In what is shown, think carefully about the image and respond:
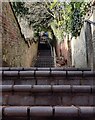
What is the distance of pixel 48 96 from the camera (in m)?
2.44

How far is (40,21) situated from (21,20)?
1.56 meters

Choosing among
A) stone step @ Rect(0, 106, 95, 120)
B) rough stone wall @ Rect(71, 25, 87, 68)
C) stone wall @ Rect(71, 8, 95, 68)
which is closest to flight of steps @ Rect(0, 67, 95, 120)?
stone step @ Rect(0, 106, 95, 120)

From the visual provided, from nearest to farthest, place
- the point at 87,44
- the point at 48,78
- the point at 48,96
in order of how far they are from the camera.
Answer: the point at 48,96, the point at 48,78, the point at 87,44

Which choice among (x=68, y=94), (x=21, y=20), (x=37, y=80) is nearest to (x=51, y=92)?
(x=68, y=94)

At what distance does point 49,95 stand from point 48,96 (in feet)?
0.05

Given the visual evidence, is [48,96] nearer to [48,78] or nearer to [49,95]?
[49,95]

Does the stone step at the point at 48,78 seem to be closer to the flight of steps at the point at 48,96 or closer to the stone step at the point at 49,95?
A: the flight of steps at the point at 48,96

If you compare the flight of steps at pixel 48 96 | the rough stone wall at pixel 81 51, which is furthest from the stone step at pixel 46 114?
the rough stone wall at pixel 81 51

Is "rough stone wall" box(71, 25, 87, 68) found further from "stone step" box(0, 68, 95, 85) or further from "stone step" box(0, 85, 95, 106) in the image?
"stone step" box(0, 85, 95, 106)

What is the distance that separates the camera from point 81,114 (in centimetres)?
190

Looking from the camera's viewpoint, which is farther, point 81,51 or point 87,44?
point 81,51

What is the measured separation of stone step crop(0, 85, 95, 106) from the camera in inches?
94.1

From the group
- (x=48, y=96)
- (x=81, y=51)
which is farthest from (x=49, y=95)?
(x=81, y=51)

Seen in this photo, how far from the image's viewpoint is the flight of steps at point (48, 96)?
6.23 feet
